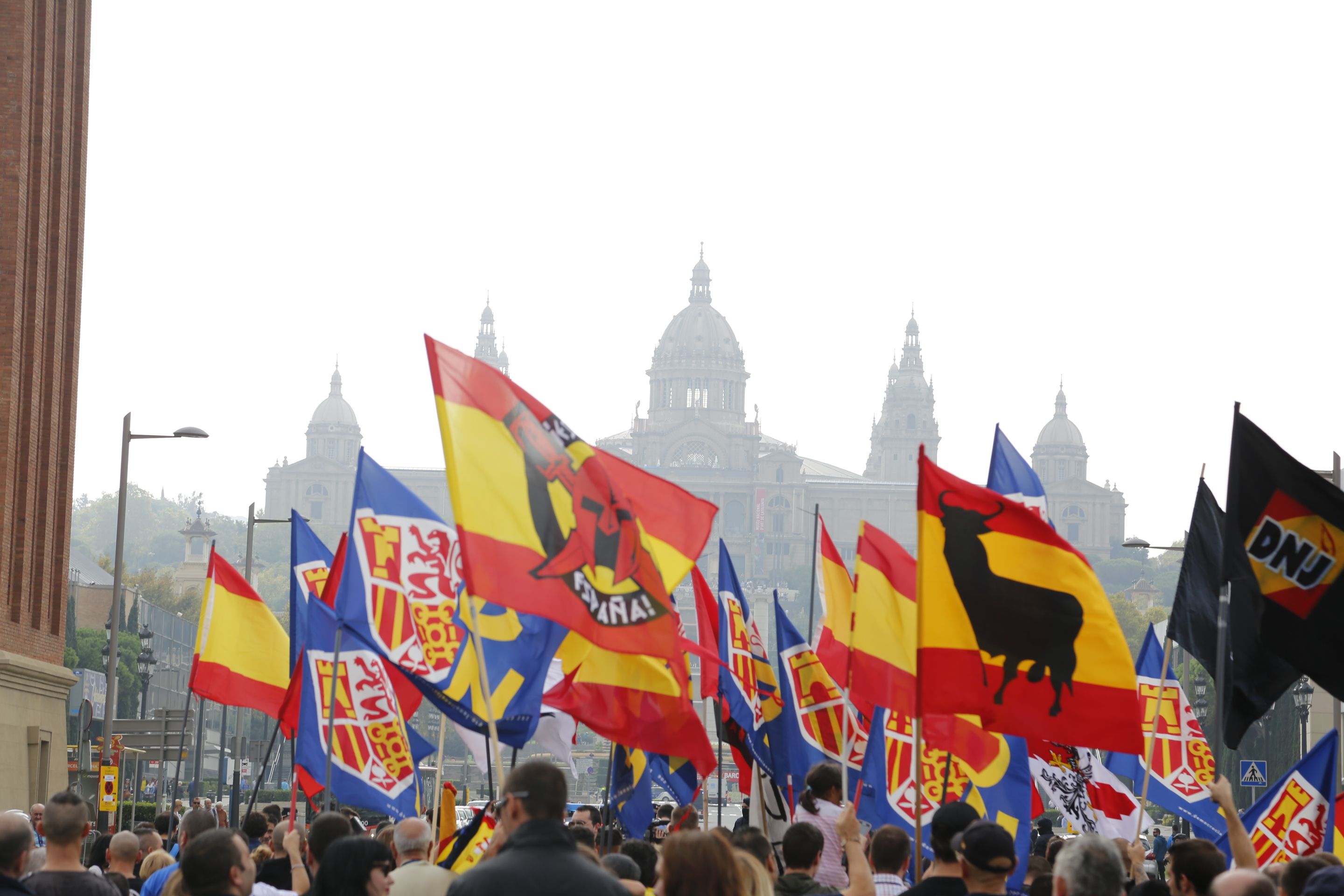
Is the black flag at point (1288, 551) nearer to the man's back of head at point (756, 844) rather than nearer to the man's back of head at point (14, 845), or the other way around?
the man's back of head at point (756, 844)

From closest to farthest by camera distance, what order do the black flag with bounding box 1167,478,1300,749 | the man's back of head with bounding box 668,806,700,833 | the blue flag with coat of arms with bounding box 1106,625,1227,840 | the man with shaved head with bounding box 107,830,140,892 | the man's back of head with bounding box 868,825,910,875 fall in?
the man's back of head with bounding box 868,825,910,875, the black flag with bounding box 1167,478,1300,749, the man with shaved head with bounding box 107,830,140,892, the man's back of head with bounding box 668,806,700,833, the blue flag with coat of arms with bounding box 1106,625,1227,840

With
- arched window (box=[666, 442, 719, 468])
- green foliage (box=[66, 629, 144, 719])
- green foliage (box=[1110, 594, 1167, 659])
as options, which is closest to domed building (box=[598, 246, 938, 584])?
arched window (box=[666, 442, 719, 468])

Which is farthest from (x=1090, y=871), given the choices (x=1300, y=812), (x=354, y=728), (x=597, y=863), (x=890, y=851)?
(x=354, y=728)

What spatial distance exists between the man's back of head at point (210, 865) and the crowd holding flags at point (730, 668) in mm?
1498

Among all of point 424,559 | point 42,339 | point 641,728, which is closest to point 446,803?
point 424,559

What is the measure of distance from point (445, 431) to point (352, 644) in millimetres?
4825

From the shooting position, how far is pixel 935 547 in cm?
845

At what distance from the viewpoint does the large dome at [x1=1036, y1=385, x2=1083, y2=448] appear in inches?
7077

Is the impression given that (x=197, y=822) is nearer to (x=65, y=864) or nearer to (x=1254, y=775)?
(x=65, y=864)

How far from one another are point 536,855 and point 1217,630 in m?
5.26

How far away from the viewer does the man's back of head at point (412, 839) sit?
7.92 m

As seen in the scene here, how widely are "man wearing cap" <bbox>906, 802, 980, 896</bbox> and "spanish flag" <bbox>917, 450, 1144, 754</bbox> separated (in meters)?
1.18

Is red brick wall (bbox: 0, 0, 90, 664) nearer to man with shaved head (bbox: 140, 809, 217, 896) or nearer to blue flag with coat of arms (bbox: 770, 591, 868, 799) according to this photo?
blue flag with coat of arms (bbox: 770, 591, 868, 799)

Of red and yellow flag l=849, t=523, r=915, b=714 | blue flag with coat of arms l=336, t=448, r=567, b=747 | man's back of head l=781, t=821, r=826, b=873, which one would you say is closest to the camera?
man's back of head l=781, t=821, r=826, b=873
